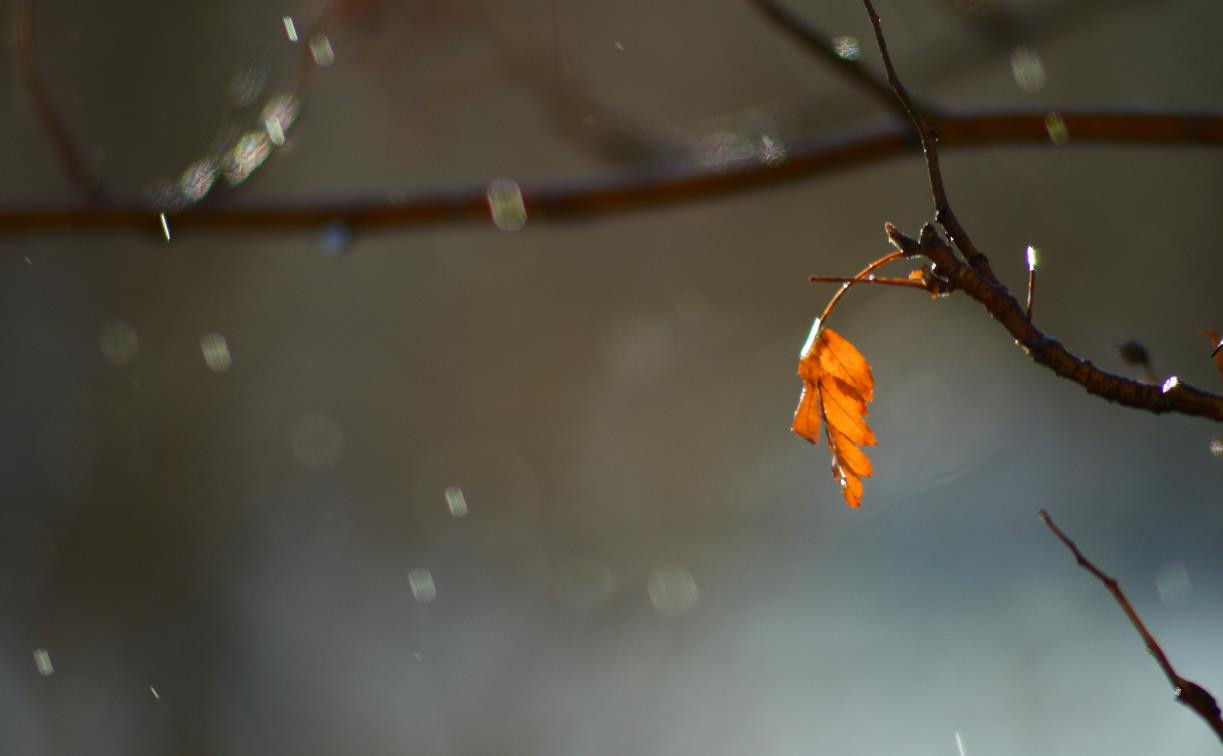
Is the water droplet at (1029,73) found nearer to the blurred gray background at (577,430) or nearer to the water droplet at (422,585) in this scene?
the blurred gray background at (577,430)

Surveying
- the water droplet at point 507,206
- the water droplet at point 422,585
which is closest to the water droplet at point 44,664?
the water droplet at point 422,585

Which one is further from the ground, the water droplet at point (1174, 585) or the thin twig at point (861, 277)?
the thin twig at point (861, 277)

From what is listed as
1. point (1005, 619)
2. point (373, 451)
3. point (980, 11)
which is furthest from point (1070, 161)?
point (373, 451)

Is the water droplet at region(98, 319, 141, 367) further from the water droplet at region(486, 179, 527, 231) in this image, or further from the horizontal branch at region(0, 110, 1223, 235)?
the water droplet at region(486, 179, 527, 231)

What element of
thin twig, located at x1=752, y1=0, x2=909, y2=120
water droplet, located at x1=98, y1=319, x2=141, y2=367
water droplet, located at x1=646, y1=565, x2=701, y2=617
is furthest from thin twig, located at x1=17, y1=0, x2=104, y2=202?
water droplet, located at x1=98, y1=319, x2=141, y2=367

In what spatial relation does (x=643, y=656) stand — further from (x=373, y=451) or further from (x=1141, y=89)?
(x=1141, y=89)

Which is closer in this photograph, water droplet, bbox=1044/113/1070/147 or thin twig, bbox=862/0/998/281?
thin twig, bbox=862/0/998/281

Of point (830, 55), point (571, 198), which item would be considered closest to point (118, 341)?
point (571, 198)
